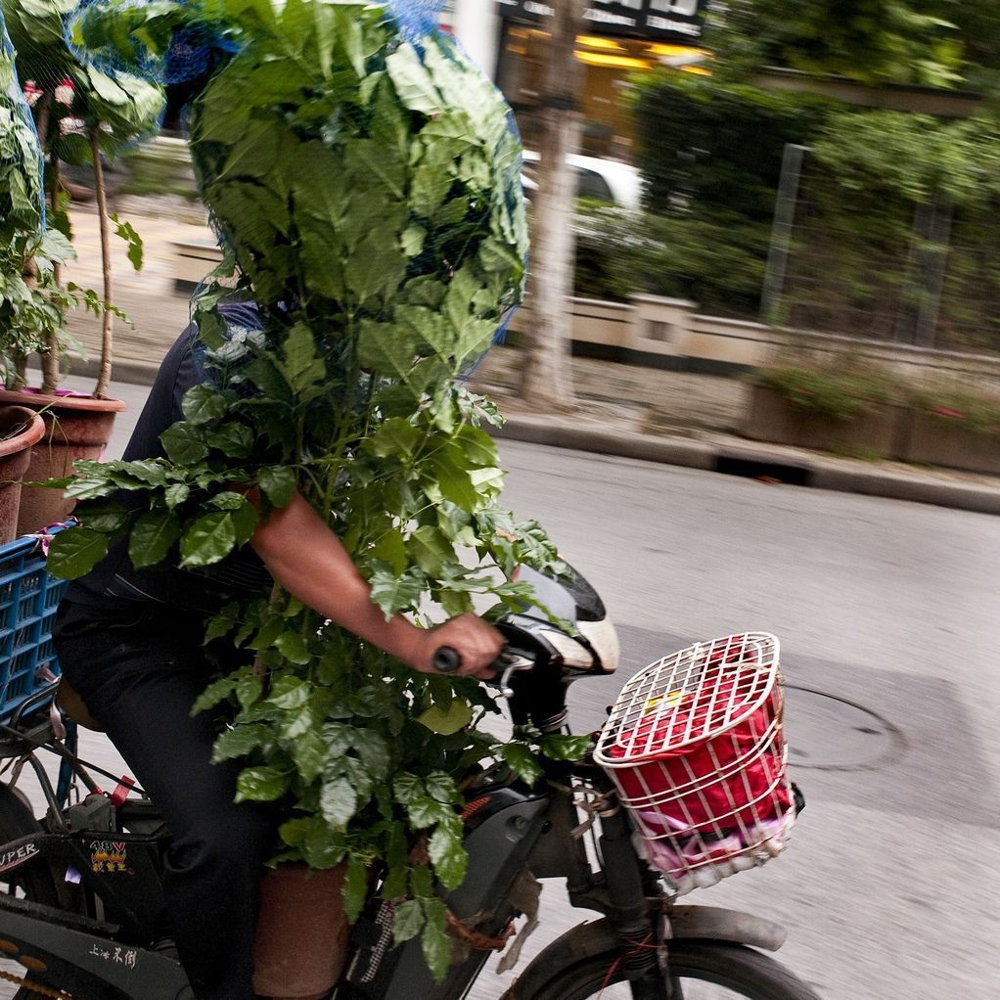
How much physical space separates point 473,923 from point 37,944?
0.88 meters

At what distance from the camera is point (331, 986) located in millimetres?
2262

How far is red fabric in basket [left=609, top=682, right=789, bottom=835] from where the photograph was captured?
6.12 ft

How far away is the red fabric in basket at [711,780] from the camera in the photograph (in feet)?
6.12

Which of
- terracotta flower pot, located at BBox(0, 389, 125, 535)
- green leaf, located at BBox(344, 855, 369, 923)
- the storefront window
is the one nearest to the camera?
green leaf, located at BBox(344, 855, 369, 923)

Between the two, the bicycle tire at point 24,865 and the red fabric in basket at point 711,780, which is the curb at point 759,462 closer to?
the bicycle tire at point 24,865

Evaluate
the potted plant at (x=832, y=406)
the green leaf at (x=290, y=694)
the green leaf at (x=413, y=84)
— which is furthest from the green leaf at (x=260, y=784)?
the potted plant at (x=832, y=406)

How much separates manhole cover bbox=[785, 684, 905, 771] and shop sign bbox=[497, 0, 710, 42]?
15.2 meters

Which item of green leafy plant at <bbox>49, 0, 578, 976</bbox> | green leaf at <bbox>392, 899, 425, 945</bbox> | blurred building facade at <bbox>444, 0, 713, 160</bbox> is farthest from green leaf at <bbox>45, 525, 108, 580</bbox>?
blurred building facade at <bbox>444, 0, 713, 160</bbox>

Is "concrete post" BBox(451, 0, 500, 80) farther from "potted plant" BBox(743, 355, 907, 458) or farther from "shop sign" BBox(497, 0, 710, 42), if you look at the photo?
"potted plant" BBox(743, 355, 907, 458)

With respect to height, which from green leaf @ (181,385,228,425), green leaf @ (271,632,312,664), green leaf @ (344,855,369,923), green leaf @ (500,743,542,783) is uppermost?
green leaf @ (181,385,228,425)

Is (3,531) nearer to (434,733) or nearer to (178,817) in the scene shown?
(178,817)

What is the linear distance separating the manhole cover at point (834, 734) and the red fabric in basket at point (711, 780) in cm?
271

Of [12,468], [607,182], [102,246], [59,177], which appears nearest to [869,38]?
[607,182]

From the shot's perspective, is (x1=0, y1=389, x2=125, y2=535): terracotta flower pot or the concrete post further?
the concrete post
